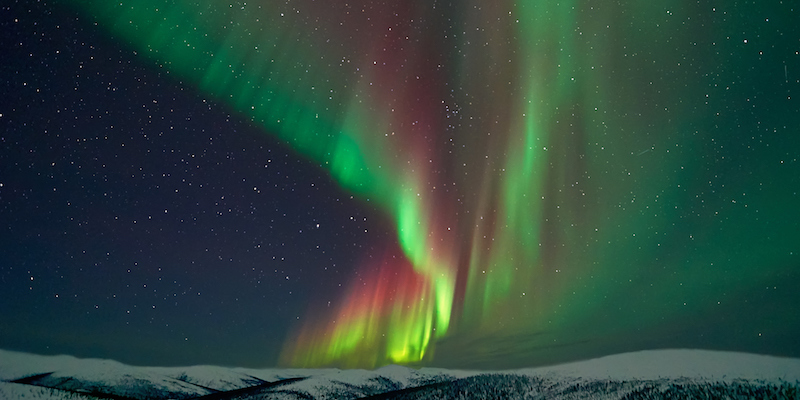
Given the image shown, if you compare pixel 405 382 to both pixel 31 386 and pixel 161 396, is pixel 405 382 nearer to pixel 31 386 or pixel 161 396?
pixel 161 396

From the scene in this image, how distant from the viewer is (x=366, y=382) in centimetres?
4694

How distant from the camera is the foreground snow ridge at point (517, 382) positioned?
3203 centimetres

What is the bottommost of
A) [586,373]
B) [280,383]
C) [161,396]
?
[161,396]

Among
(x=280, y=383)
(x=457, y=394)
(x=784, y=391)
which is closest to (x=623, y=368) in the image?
(x=784, y=391)

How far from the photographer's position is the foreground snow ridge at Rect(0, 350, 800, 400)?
32.0m

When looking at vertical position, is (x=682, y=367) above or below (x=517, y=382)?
above

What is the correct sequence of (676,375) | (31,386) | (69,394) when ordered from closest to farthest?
(31,386) → (69,394) → (676,375)

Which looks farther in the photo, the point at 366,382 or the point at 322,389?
the point at 366,382

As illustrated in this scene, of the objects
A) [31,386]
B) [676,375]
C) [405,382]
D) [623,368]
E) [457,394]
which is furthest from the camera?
[405,382]

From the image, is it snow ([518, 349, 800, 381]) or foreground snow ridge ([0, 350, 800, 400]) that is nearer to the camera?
foreground snow ridge ([0, 350, 800, 400])

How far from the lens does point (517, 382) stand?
39719 mm

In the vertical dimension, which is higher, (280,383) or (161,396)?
(280,383)

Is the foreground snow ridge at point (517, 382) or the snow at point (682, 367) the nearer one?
the foreground snow ridge at point (517, 382)

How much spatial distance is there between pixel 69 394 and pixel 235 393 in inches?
483
